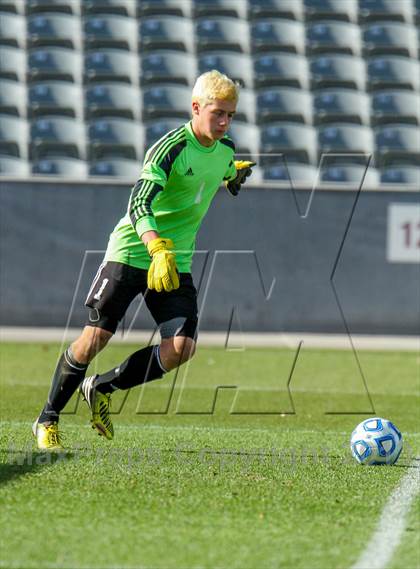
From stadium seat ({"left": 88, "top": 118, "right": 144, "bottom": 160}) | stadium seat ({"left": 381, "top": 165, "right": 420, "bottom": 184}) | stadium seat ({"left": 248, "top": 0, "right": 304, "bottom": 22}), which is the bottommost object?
stadium seat ({"left": 381, "top": 165, "right": 420, "bottom": 184})

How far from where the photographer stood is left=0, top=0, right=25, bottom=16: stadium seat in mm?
18953

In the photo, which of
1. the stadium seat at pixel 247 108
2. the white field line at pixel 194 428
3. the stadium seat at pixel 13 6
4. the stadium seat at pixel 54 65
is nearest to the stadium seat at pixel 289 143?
the stadium seat at pixel 247 108

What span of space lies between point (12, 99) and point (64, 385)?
1233 centimetres

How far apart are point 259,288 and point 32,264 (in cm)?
329

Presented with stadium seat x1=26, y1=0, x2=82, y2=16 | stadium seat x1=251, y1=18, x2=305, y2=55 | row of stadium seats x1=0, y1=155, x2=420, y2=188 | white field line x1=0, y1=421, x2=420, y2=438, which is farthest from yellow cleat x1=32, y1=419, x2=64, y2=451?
stadium seat x1=26, y1=0, x2=82, y2=16

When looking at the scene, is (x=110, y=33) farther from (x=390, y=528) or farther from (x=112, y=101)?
(x=390, y=528)

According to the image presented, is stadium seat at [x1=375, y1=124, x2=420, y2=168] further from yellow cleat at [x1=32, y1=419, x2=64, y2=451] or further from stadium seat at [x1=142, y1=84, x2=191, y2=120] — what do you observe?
yellow cleat at [x1=32, y1=419, x2=64, y2=451]

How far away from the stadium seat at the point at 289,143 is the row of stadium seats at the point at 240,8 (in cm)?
285

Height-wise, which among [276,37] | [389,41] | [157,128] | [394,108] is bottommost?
[157,128]

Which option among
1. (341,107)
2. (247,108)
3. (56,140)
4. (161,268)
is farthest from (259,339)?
(161,268)

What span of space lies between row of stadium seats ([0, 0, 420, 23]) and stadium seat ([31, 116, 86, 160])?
2.85 metres

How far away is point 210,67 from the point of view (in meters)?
18.5

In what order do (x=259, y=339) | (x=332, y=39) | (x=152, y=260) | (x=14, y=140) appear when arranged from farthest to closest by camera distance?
(x=332, y=39) → (x=14, y=140) → (x=259, y=339) → (x=152, y=260)

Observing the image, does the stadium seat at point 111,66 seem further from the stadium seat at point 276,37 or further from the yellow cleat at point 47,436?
the yellow cleat at point 47,436
